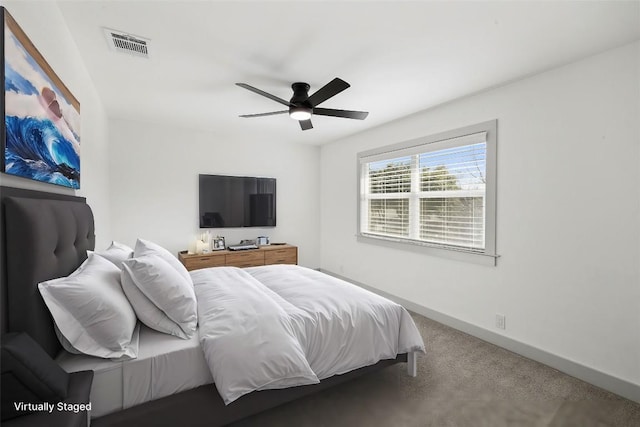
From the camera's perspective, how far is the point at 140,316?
5.47 ft

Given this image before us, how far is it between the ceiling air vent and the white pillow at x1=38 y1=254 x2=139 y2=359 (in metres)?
1.59

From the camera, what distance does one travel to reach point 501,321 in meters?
2.81

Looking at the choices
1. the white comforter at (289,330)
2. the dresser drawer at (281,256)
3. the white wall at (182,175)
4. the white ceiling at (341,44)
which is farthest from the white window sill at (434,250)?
the white ceiling at (341,44)

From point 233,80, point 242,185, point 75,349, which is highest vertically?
point 233,80

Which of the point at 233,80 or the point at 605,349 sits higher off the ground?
the point at 233,80

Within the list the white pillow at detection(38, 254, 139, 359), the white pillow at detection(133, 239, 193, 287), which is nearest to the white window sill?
the white pillow at detection(133, 239, 193, 287)

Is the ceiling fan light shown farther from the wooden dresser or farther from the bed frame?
the wooden dresser

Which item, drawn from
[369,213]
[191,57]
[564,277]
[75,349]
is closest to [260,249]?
[369,213]

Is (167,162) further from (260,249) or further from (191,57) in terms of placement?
(191,57)

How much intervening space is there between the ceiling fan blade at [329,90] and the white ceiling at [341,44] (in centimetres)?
23

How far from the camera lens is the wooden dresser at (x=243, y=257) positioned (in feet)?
13.5

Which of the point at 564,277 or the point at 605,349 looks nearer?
the point at 605,349

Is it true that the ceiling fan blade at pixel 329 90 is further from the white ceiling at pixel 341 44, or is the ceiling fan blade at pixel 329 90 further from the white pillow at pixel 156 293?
the white pillow at pixel 156 293

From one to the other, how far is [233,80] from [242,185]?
2.24m
